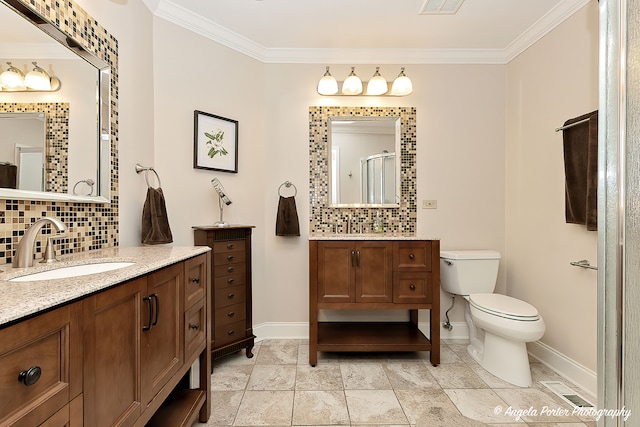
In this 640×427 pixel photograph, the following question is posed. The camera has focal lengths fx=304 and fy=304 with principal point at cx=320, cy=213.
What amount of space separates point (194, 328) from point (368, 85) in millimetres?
2276

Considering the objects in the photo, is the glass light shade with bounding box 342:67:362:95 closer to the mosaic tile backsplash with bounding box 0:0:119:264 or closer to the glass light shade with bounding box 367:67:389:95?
the glass light shade with bounding box 367:67:389:95

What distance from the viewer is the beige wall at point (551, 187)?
194cm

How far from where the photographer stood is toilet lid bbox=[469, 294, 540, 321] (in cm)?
191

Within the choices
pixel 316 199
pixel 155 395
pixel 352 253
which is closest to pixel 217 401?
pixel 155 395

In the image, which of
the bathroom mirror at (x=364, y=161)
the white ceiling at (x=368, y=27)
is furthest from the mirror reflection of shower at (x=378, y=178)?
the white ceiling at (x=368, y=27)

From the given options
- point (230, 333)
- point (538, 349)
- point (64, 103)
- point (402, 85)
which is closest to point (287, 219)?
point (230, 333)

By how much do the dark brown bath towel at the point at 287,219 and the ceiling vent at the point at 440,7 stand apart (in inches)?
67.6

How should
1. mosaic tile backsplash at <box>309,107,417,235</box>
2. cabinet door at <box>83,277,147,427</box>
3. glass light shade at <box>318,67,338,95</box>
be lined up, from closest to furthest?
cabinet door at <box>83,277,147,427</box> < glass light shade at <box>318,67,338,95</box> < mosaic tile backsplash at <box>309,107,417,235</box>

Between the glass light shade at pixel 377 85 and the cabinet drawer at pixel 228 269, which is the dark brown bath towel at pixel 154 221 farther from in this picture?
the glass light shade at pixel 377 85

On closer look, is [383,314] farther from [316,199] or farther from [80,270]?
[80,270]

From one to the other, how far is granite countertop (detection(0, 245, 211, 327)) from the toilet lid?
1914 millimetres

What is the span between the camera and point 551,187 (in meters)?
2.23

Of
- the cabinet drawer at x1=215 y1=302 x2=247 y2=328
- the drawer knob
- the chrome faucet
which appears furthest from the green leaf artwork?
the drawer knob

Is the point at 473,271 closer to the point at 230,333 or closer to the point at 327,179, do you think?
the point at 327,179
